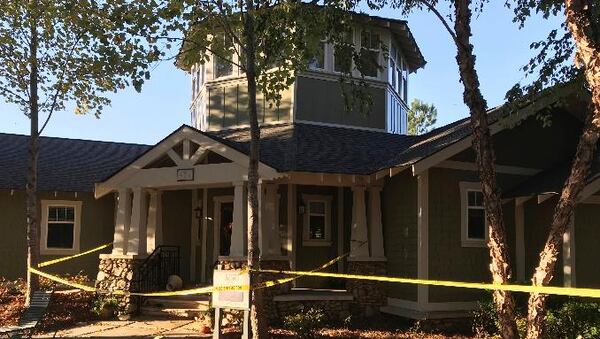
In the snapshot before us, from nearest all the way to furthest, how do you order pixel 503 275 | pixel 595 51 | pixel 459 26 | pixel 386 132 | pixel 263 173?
pixel 595 51, pixel 503 275, pixel 459 26, pixel 263 173, pixel 386 132

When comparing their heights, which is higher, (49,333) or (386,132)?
(386,132)

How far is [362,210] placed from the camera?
13.5m

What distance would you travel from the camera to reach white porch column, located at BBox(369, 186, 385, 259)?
13.4m

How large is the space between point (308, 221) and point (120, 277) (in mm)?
4749

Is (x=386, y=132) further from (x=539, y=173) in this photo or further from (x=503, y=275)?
(x=503, y=275)

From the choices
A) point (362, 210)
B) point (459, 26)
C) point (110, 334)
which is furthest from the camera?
point (362, 210)

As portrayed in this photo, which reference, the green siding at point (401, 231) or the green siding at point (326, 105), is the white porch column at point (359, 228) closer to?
the green siding at point (401, 231)

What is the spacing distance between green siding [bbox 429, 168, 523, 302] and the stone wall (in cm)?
680

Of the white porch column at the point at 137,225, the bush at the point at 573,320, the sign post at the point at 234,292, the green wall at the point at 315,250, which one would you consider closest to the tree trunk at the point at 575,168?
the bush at the point at 573,320

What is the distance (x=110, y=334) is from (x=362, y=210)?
5903 mm

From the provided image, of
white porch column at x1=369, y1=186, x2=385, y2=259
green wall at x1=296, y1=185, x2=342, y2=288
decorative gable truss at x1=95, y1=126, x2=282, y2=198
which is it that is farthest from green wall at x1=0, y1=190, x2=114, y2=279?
white porch column at x1=369, y1=186, x2=385, y2=259

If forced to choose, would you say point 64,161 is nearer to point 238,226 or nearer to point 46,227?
point 46,227

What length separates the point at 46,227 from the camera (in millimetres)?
18656

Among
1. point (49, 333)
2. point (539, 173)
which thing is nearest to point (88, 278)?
point (49, 333)
